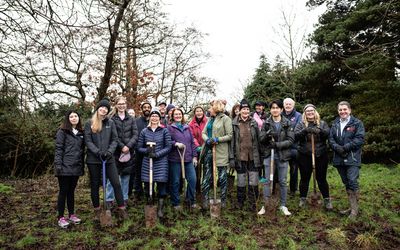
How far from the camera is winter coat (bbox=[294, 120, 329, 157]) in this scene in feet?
19.2

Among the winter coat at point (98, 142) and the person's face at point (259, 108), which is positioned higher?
the person's face at point (259, 108)

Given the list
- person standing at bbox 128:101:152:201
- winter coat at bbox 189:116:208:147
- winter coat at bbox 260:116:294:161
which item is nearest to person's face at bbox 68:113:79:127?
person standing at bbox 128:101:152:201

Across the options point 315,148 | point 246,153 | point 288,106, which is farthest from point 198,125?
point 315,148

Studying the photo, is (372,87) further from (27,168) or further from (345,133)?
(27,168)

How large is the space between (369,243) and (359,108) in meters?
9.43

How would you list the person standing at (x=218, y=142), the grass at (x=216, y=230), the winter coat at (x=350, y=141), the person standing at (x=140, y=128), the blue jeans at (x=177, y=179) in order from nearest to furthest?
1. the grass at (x=216, y=230)
2. the winter coat at (x=350, y=141)
3. the blue jeans at (x=177, y=179)
4. the person standing at (x=218, y=142)
5. the person standing at (x=140, y=128)

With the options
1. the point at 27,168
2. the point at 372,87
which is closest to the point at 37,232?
the point at 27,168

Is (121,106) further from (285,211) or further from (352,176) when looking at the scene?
(352,176)

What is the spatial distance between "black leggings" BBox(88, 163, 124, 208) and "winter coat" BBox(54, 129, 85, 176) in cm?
20

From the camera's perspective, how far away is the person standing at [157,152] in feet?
18.0

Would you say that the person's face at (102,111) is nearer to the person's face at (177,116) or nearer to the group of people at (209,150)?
the group of people at (209,150)

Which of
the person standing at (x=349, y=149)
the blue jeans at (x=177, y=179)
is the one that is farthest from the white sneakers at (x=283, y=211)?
the blue jeans at (x=177, y=179)

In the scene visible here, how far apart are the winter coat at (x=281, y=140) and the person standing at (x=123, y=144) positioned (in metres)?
2.31

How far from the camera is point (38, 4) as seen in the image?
468 centimetres
